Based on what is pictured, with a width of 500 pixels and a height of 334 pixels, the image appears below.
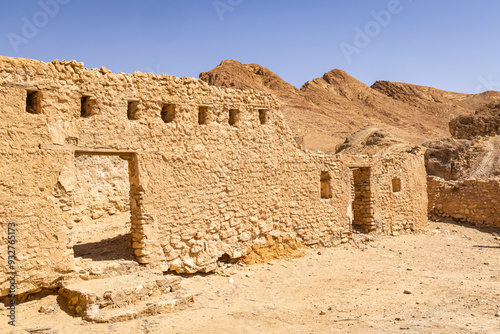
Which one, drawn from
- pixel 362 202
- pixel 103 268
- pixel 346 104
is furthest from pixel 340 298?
pixel 346 104

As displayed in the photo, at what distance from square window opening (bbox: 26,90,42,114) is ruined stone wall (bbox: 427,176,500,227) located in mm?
13209

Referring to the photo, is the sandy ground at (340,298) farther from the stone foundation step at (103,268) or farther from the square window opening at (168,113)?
the square window opening at (168,113)

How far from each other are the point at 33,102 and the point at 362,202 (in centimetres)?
822

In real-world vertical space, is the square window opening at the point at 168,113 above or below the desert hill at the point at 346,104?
below

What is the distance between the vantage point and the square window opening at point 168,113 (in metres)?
7.07

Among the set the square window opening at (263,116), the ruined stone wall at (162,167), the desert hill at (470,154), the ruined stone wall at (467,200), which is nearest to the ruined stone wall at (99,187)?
the ruined stone wall at (162,167)

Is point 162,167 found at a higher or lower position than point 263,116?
lower

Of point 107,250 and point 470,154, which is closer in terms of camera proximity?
point 107,250

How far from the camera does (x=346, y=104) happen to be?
48219mm

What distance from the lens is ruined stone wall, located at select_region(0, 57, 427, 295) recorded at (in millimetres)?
5516

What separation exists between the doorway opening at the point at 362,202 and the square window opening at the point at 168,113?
5913 mm

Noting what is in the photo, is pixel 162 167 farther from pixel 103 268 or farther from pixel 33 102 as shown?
pixel 33 102

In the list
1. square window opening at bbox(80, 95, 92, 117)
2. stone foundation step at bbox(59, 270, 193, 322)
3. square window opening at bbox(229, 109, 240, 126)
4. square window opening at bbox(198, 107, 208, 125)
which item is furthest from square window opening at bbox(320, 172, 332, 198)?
square window opening at bbox(80, 95, 92, 117)

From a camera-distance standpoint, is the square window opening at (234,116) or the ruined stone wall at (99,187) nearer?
the square window opening at (234,116)
